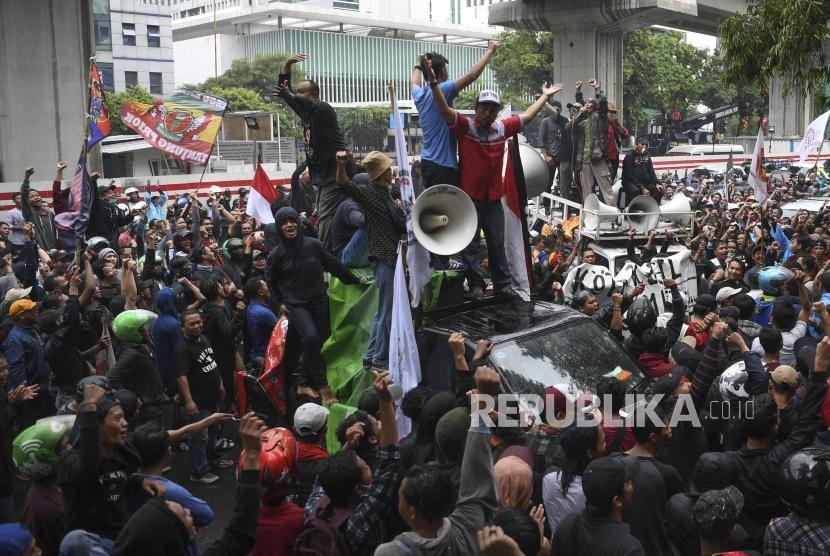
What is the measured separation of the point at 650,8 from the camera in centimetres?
3312

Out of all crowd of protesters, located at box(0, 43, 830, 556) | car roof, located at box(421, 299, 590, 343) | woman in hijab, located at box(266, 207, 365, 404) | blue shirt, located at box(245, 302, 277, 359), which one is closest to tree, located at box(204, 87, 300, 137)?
crowd of protesters, located at box(0, 43, 830, 556)

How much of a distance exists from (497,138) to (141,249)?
29.9 ft

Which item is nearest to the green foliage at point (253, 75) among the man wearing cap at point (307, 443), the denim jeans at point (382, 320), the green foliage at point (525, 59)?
the green foliage at point (525, 59)

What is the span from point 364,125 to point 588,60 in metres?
46.7

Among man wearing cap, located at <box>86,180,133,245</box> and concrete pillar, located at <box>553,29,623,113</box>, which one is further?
concrete pillar, located at <box>553,29,623,113</box>

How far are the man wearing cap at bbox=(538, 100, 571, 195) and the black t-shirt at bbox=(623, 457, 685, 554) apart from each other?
36.4 ft

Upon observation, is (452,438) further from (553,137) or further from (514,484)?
(553,137)

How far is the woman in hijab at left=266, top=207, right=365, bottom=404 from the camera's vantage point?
7.35 m

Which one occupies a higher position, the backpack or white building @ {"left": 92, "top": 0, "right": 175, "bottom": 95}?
white building @ {"left": 92, "top": 0, "right": 175, "bottom": 95}

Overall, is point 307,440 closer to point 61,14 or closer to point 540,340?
point 540,340

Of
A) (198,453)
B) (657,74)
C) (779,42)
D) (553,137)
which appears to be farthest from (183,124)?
(657,74)

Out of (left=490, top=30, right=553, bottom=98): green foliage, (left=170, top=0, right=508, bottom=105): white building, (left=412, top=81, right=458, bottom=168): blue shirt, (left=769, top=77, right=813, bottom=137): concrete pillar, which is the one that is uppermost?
(left=170, top=0, right=508, bottom=105): white building

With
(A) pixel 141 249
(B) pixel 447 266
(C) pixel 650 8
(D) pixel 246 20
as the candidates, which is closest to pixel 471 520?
(B) pixel 447 266

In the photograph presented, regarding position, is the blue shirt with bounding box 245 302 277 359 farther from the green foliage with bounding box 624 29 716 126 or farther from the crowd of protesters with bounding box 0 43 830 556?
the green foliage with bounding box 624 29 716 126
